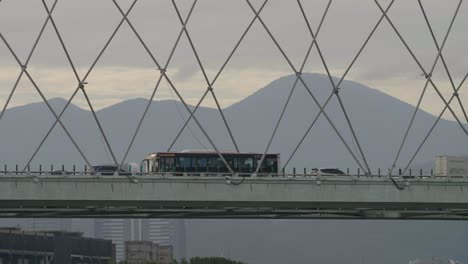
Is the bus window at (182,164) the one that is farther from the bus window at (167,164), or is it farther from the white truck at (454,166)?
the white truck at (454,166)

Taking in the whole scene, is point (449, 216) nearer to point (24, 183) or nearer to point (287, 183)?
point (287, 183)

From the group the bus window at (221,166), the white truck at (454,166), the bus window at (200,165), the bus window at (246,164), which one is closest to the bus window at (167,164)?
the bus window at (200,165)

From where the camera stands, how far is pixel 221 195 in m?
134

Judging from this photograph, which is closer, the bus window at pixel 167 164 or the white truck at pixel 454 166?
the bus window at pixel 167 164

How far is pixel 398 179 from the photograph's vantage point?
450ft

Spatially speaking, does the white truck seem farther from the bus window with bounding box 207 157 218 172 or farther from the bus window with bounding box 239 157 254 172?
the bus window with bounding box 207 157 218 172

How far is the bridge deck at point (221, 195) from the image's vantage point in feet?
426

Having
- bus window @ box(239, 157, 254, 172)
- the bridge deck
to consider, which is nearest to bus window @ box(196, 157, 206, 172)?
bus window @ box(239, 157, 254, 172)

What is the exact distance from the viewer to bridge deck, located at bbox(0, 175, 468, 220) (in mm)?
129750

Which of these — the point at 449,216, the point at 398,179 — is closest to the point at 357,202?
the point at 398,179

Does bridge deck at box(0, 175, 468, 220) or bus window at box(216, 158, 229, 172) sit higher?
bus window at box(216, 158, 229, 172)

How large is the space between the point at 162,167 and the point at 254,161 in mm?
9456

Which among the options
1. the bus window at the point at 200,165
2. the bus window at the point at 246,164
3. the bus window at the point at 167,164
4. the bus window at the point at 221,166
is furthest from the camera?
the bus window at the point at 246,164

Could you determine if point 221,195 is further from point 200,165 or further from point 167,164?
point 200,165
